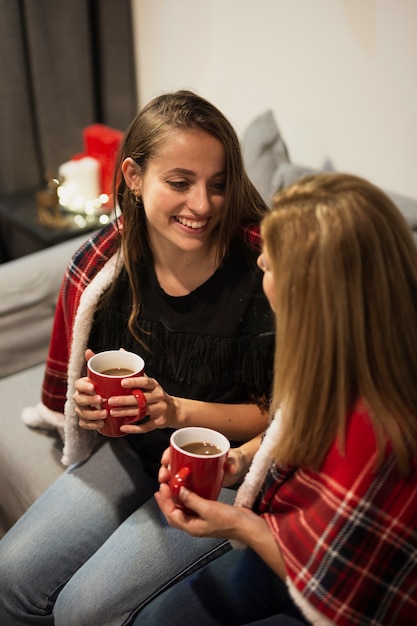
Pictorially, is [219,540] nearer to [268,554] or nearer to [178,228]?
[268,554]

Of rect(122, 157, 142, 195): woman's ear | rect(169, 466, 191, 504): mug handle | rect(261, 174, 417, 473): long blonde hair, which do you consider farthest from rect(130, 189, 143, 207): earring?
rect(169, 466, 191, 504): mug handle

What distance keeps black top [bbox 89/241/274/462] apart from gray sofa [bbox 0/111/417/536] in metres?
0.44

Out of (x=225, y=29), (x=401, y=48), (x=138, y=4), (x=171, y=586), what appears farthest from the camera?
(x=138, y=4)

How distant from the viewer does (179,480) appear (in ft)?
3.42

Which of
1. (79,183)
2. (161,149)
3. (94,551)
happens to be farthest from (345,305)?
(79,183)

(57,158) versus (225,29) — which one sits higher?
(225,29)

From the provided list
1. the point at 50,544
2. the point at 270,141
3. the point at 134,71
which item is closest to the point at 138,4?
the point at 134,71

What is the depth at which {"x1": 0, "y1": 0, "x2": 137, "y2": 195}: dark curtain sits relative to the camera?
243 cm

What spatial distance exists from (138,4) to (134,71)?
9.1 inches

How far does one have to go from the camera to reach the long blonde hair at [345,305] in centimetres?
92

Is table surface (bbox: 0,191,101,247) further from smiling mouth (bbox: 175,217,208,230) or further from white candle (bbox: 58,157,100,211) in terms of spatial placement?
smiling mouth (bbox: 175,217,208,230)

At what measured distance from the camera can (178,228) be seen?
132 centimetres

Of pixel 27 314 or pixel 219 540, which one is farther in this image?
pixel 27 314

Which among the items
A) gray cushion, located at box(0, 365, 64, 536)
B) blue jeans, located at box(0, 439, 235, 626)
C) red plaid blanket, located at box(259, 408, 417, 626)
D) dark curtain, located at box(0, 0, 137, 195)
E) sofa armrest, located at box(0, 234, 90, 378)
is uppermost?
dark curtain, located at box(0, 0, 137, 195)
